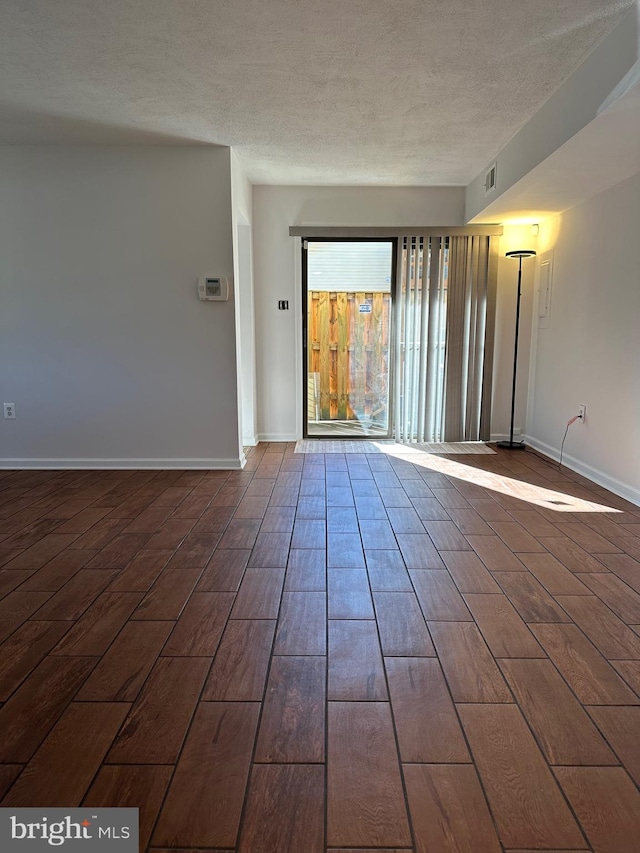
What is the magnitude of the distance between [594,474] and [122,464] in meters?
3.74

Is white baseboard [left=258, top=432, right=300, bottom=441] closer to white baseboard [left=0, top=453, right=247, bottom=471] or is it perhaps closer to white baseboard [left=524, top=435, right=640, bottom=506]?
white baseboard [left=0, top=453, right=247, bottom=471]

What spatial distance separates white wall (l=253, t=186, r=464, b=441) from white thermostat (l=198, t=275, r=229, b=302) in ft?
3.60

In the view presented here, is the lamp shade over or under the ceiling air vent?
under

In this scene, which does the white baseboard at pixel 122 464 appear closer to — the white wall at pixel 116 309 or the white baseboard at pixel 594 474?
the white wall at pixel 116 309

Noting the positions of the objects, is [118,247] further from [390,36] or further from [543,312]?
[543,312]

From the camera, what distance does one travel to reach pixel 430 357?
208 inches

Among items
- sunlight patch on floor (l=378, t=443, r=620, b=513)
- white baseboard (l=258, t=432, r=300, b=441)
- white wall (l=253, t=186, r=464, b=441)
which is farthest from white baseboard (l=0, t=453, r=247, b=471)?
sunlight patch on floor (l=378, t=443, r=620, b=513)

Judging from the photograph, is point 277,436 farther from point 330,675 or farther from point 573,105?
point 330,675

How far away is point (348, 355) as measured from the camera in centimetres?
551

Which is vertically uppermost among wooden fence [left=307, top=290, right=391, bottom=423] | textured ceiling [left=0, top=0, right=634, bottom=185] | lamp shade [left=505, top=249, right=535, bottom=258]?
textured ceiling [left=0, top=0, right=634, bottom=185]

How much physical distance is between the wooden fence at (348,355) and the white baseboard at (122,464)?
1.49m

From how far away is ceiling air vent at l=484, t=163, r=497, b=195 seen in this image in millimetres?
4191

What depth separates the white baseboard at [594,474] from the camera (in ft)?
11.7

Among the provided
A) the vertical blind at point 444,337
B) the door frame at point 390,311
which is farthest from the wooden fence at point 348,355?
the vertical blind at point 444,337
